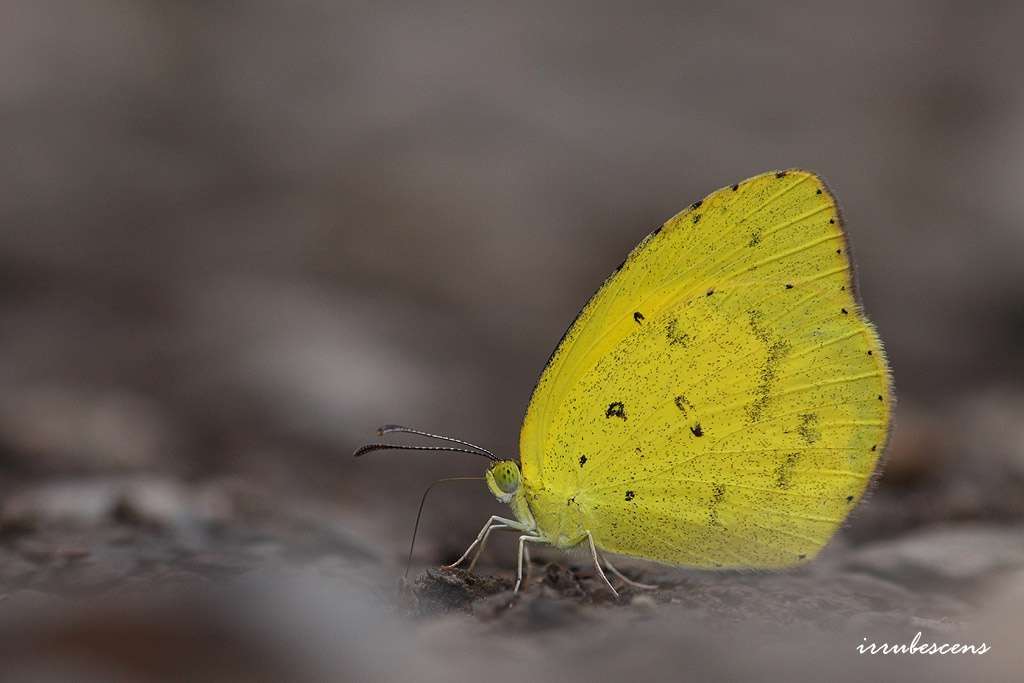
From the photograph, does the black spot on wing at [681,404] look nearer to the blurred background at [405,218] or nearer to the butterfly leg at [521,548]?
the butterfly leg at [521,548]

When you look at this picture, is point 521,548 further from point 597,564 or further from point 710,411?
point 710,411

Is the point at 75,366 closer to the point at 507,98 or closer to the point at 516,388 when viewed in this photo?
the point at 516,388

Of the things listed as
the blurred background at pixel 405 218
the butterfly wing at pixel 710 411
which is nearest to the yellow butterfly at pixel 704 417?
the butterfly wing at pixel 710 411

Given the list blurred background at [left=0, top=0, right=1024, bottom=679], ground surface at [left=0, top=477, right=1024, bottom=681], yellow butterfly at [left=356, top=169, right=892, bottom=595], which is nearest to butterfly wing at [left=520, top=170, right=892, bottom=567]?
yellow butterfly at [left=356, top=169, right=892, bottom=595]

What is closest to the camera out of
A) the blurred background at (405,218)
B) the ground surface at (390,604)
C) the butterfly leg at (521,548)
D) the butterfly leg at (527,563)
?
the ground surface at (390,604)

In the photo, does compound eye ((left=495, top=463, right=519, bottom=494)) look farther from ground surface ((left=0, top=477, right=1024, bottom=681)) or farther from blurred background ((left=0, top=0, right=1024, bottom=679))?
blurred background ((left=0, top=0, right=1024, bottom=679))

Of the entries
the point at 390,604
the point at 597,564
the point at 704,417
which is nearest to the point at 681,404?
the point at 704,417

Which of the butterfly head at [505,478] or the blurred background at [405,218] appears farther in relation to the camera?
the blurred background at [405,218]
